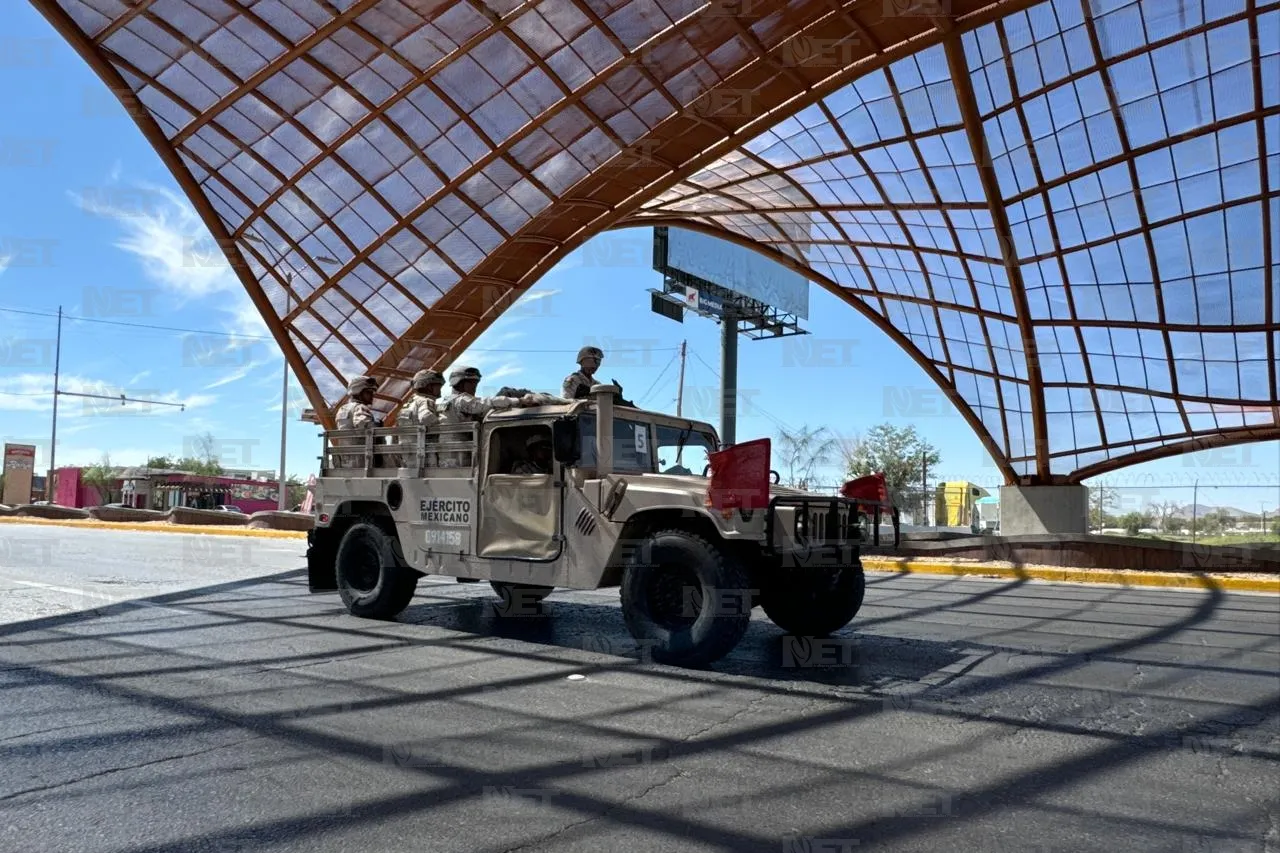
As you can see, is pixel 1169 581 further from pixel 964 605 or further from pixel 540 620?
pixel 540 620

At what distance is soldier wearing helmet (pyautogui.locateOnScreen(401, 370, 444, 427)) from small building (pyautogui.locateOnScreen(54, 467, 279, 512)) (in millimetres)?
45560

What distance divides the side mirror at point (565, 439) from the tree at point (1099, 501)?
26411mm

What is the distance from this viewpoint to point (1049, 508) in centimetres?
2908

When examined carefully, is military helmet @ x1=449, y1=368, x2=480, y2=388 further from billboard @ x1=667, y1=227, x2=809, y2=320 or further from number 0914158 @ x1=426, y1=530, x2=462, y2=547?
billboard @ x1=667, y1=227, x2=809, y2=320

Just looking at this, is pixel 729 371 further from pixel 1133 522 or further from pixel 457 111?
pixel 457 111

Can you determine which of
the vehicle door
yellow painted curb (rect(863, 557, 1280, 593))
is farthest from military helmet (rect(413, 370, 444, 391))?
yellow painted curb (rect(863, 557, 1280, 593))

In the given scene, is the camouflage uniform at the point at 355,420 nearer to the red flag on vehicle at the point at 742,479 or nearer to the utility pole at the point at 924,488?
the red flag on vehicle at the point at 742,479

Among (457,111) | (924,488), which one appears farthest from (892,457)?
(457,111)

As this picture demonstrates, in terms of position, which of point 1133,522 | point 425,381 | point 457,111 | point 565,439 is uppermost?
point 457,111

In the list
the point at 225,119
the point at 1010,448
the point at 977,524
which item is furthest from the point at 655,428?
the point at 977,524

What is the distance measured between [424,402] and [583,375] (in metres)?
1.57

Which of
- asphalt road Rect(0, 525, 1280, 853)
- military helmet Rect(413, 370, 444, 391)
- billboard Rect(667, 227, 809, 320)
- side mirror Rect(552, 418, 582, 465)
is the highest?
billboard Rect(667, 227, 809, 320)

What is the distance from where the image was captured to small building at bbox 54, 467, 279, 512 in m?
52.7

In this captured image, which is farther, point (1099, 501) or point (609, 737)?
point (1099, 501)
